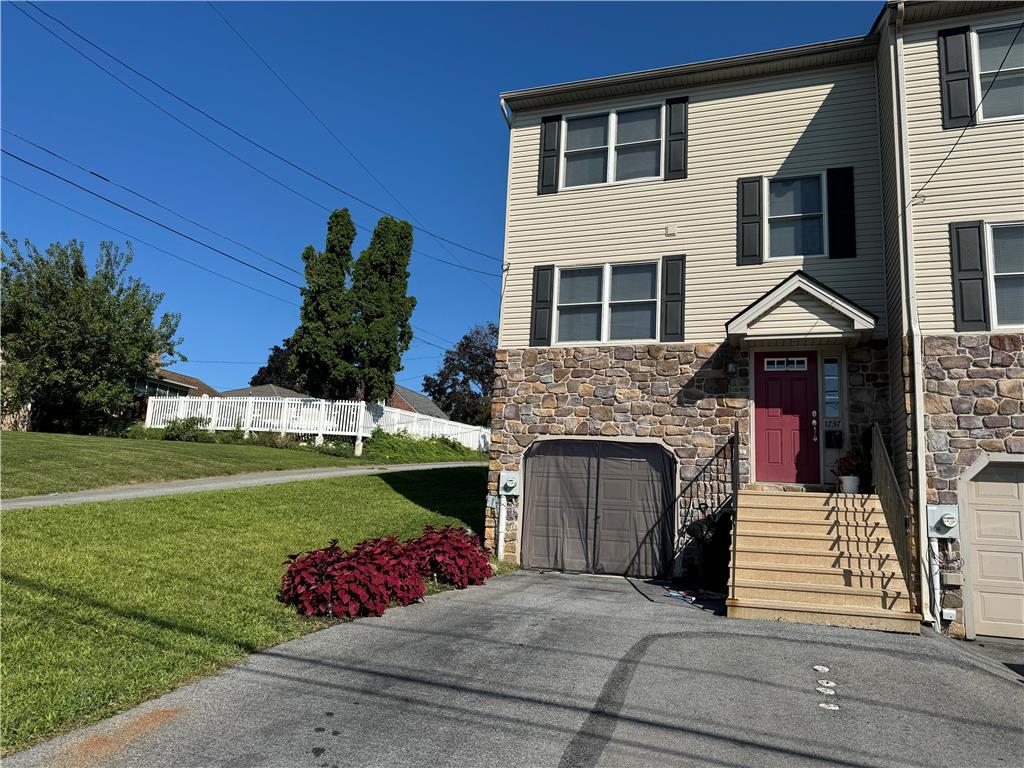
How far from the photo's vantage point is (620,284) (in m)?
11.6

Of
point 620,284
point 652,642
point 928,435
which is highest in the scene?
point 620,284

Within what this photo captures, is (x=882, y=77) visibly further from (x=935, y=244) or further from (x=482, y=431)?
(x=482, y=431)

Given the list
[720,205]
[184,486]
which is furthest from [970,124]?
[184,486]

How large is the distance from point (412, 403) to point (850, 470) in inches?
1310

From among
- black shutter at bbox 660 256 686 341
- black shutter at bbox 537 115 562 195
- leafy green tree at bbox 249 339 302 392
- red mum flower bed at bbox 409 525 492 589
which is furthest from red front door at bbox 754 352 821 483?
leafy green tree at bbox 249 339 302 392

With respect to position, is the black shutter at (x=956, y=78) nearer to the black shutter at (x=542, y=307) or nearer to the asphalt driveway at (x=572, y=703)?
the black shutter at (x=542, y=307)

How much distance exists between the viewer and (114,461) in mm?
14539

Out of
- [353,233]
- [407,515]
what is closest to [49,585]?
[407,515]

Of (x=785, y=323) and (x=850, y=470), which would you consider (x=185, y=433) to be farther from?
(x=850, y=470)

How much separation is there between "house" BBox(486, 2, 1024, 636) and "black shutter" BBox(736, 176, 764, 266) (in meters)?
0.04

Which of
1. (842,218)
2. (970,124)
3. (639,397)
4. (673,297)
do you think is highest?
(970,124)

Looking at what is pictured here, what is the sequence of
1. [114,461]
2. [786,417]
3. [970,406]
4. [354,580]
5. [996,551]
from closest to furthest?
[354,580] < [996,551] < [970,406] < [786,417] < [114,461]

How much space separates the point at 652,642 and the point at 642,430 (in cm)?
512

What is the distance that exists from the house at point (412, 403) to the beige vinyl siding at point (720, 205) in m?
27.9
